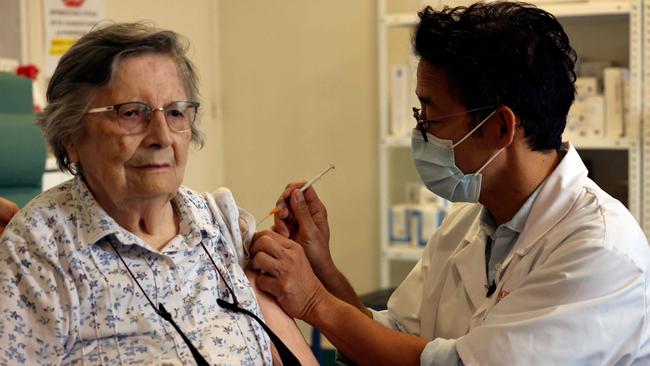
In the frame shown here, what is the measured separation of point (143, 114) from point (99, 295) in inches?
13.4

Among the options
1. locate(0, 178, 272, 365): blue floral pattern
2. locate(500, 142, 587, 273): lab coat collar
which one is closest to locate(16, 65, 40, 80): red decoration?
locate(0, 178, 272, 365): blue floral pattern

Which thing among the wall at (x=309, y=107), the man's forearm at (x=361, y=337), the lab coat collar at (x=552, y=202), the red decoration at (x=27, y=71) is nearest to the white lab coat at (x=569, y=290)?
the lab coat collar at (x=552, y=202)

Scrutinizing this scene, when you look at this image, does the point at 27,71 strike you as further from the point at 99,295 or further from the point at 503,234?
the point at 503,234

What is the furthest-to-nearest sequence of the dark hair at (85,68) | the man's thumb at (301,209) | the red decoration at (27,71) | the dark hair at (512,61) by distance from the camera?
the red decoration at (27,71) → the man's thumb at (301,209) → the dark hair at (512,61) → the dark hair at (85,68)

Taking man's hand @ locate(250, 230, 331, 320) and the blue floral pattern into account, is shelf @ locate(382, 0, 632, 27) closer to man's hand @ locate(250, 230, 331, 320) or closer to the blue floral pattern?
man's hand @ locate(250, 230, 331, 320)

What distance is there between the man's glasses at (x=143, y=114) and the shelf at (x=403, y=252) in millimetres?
2128

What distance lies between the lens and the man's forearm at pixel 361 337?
1755 millimetres

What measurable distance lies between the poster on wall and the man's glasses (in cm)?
183

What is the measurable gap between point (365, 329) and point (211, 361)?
37 cm

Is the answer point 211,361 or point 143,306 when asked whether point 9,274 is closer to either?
→ point 143,306

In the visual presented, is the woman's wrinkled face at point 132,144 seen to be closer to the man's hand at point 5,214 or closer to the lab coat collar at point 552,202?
the man's hand at point 5,214

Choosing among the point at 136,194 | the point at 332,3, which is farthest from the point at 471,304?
the point at 332,3

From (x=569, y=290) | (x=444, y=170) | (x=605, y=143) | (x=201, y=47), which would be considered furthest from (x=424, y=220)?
(x=569, y=290)

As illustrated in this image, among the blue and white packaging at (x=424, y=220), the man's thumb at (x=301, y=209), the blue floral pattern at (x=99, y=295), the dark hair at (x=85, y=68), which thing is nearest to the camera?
the blue floral pattern at (x=99, y=295)
